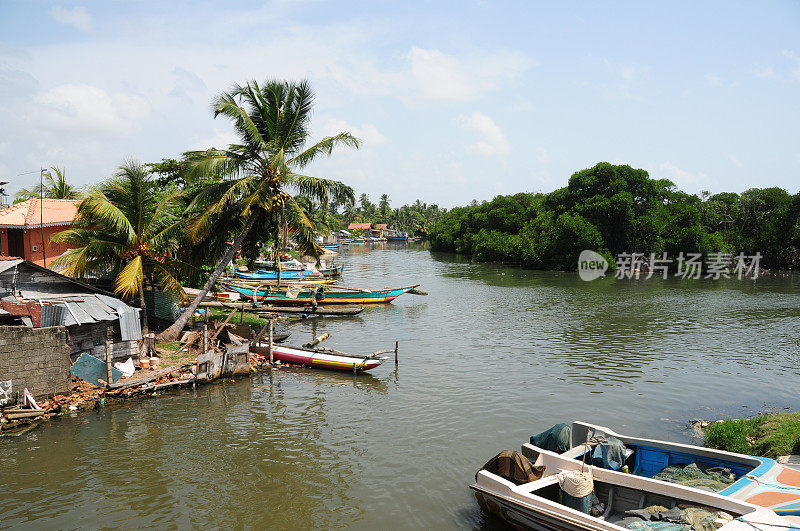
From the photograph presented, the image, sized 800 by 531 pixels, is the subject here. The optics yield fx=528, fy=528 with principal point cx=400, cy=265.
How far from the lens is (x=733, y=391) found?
17.5 meters

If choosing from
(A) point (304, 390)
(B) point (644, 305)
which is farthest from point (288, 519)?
(B) point (644, 305)

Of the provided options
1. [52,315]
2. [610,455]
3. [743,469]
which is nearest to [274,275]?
[52,315]

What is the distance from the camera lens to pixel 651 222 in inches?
2036

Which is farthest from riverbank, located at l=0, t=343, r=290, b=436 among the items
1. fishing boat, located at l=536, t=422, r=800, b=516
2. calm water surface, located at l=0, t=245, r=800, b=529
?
fishing boat, located at l=536, t=422, r=800, b=516

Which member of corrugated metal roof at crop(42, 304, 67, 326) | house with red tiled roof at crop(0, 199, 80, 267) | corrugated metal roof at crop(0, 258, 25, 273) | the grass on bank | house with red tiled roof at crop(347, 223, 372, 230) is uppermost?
house with red tiled roof at crop(347, 223, 372, 230)

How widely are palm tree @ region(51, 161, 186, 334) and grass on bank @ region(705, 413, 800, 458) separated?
1724cm

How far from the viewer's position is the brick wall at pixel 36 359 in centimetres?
1295

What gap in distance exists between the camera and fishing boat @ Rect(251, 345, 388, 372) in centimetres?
1894

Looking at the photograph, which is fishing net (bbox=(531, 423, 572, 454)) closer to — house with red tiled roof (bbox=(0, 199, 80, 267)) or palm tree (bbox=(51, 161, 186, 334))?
palm tree (bbox=(51, 161, 186, 334))

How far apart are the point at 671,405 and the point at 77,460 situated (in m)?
16.4

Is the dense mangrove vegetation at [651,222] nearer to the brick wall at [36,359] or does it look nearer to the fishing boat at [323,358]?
the fishing boat at [323,358]

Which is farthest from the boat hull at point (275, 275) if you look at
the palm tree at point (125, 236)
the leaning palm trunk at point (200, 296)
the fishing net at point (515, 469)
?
the fishing net at point (515, 469)

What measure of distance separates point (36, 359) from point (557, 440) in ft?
42.1

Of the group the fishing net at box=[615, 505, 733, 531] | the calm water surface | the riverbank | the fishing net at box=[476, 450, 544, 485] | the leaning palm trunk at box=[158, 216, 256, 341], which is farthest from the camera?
the leaning palm trunk at box=[158, 216, 256, 341]
